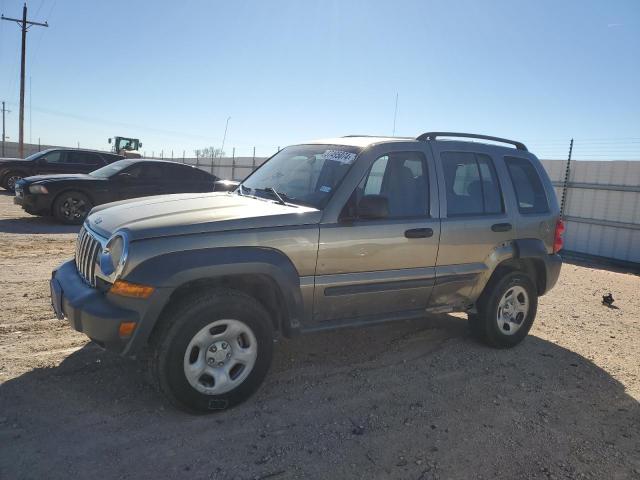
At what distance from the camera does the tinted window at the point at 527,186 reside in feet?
16.5

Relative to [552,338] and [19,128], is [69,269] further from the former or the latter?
[19,128]

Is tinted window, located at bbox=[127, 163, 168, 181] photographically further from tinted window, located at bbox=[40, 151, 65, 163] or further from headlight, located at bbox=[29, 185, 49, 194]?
tinted window, located at bbox=[40, 151, 65, 163]

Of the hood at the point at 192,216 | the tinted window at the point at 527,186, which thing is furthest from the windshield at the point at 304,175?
the tinted window at the point at 527,186

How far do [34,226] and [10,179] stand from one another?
7919mm

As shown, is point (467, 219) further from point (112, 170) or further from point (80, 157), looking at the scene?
point (80, 157)

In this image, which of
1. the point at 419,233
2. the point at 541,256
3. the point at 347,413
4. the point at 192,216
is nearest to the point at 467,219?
the point at 419,233

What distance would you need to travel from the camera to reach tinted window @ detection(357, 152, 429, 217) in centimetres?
410

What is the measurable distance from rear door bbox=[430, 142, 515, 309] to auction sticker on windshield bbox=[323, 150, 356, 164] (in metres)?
0.85

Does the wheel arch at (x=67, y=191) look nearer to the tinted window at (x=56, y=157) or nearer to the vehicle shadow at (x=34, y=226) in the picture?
the vehicle shadow at (x=34, y=226)

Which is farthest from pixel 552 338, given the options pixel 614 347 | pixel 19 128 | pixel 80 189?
pixel 19 128

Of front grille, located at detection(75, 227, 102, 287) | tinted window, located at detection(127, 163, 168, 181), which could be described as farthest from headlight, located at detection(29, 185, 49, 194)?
front grille, located at detection(75, 227, 102, 287)

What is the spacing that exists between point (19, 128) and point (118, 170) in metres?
21.8

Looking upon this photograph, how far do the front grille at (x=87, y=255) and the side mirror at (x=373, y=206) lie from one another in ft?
6.03

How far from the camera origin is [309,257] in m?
3.64
